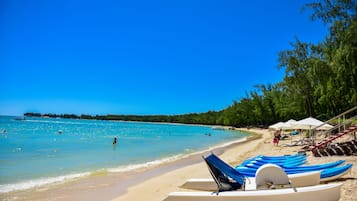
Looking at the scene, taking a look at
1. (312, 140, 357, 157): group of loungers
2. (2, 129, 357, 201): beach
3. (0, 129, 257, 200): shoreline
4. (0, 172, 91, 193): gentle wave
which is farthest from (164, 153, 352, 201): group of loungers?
(0, 172, 91, 193): gentle wave

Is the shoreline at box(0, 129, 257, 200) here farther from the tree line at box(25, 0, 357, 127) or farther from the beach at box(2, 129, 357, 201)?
the tree line at box(25, 0, 357, 127)

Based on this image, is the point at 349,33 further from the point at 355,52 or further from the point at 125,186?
the point at 125,186

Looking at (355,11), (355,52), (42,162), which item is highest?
(355,11)

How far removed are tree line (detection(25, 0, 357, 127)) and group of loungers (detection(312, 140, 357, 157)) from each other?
657 cm

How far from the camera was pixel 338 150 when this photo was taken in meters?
12.4

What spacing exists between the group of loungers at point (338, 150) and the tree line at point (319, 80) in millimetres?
6575

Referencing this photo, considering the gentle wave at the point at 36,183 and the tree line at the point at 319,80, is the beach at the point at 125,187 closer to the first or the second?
the gentle wave at the point at 36,183

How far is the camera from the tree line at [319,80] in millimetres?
16781

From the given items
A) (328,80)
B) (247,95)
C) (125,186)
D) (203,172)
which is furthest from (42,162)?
(247,95)

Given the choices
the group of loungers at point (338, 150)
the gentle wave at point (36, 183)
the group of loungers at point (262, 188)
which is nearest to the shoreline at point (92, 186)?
the gentle wave at point (36, 183)

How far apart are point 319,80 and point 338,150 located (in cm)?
2207

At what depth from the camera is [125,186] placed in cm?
1052

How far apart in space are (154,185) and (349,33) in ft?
44.7

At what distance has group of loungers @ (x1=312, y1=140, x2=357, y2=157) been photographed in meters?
12.2
